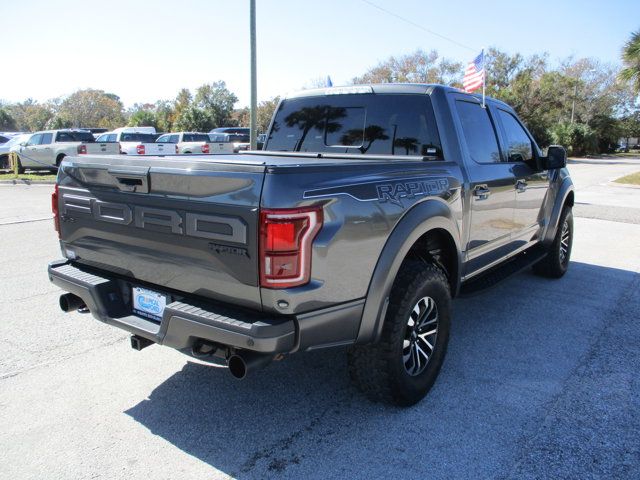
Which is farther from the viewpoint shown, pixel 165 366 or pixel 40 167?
pixel 40 167

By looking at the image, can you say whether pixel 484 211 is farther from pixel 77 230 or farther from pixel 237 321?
pixel 77 230

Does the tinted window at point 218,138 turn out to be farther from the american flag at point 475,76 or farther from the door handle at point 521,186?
the door handle at point 521,186

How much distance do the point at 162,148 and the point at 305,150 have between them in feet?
63.6

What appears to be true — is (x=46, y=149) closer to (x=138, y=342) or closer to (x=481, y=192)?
(x=138, y=342)

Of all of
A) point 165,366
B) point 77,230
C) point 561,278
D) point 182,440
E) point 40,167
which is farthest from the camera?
point 40,167

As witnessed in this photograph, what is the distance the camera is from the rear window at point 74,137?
66.1ft

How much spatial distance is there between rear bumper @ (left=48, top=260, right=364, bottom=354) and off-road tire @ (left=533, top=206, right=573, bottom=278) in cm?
395

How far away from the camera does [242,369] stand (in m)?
2.34

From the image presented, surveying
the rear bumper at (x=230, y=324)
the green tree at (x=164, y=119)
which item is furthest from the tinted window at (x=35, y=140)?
the green tree at (x=164, y=119)

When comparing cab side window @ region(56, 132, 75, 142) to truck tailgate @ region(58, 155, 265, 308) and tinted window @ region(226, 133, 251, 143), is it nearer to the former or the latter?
tinted window @ region(226, 133, 251, 143)

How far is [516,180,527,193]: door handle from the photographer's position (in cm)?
449

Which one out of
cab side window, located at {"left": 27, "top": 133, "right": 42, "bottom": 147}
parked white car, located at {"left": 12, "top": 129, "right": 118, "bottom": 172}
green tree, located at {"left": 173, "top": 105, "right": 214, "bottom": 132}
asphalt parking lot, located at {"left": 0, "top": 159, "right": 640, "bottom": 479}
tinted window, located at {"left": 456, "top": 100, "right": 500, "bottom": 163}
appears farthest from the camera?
Result: green tree, located at {"left": 173, "top": 105, "right": 214, "bottom": 132}

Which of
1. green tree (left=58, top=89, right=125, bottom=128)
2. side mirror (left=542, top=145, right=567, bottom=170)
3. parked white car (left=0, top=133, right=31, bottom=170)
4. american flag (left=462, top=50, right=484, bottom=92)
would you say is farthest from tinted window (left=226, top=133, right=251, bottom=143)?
green tree (left=58, top=89, right=125, bottom=128)

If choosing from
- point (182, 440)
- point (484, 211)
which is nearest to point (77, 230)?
point (182, 440)
